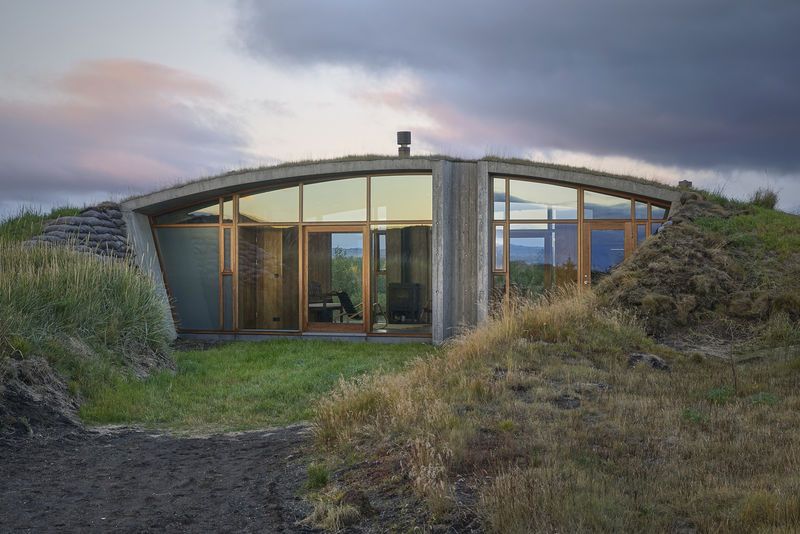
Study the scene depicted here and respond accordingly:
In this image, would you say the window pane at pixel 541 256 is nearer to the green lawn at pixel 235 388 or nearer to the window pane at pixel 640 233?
the window pane at pixel 640 233

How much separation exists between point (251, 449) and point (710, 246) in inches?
383

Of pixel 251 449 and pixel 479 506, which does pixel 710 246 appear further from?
pixel 479 506

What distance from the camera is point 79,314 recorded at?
1134 cm

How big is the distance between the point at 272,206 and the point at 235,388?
739 centimetres

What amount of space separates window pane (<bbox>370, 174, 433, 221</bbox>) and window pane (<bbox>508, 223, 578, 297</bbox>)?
196cm

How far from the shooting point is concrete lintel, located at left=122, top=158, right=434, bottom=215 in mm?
16344

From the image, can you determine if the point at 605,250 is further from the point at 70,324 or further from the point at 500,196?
the point at 70,324

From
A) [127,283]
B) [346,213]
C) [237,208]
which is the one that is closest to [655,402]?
[127,283]

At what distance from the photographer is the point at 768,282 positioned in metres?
12.3

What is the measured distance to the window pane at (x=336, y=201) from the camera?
664 inches

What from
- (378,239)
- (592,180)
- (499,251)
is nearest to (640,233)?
(592,180)

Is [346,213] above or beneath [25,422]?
above

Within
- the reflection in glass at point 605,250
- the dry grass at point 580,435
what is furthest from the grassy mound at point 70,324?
the reflection in glass at point 605,250

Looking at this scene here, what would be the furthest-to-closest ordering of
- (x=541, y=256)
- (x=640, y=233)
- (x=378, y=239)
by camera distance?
(x=378, y=239) → (x=541, y=256) → (x=640, y=233)
